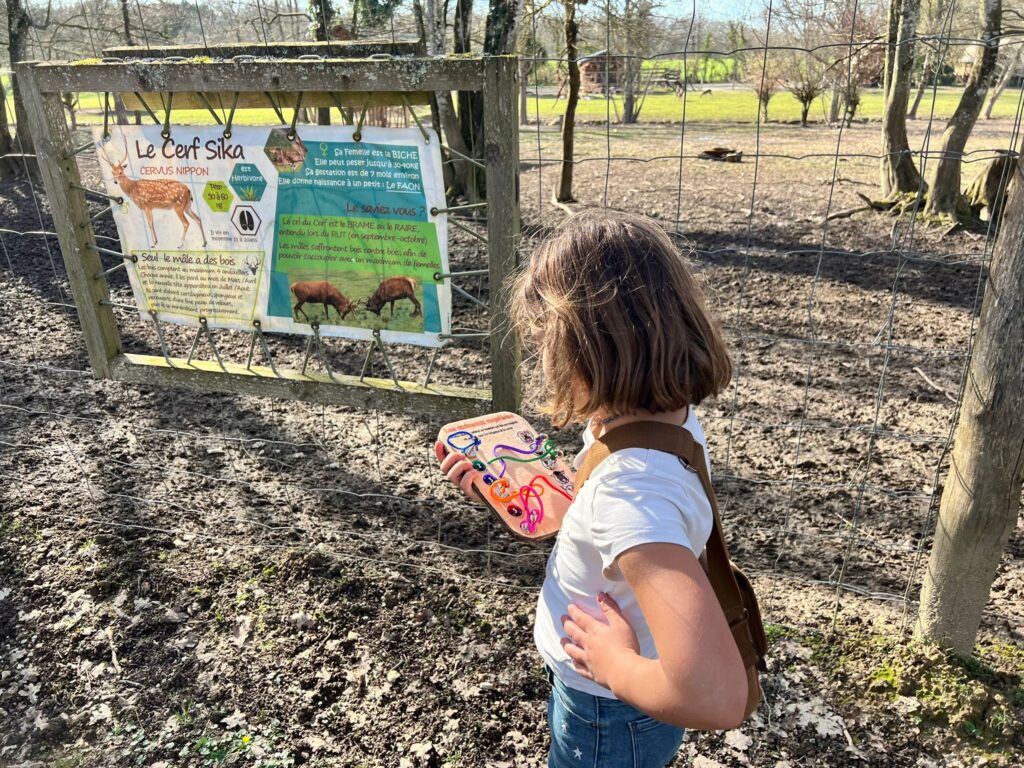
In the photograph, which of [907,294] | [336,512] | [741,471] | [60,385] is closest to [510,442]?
[336,512]

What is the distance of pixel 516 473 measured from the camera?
5.75 feet

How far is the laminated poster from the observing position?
168 cm

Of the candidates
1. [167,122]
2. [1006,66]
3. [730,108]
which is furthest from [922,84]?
[730,108]

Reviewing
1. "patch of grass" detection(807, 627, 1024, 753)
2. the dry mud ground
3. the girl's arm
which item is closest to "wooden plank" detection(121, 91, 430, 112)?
the dry mud ground

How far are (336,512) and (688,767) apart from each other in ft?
5.91

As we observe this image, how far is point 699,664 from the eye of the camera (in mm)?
948

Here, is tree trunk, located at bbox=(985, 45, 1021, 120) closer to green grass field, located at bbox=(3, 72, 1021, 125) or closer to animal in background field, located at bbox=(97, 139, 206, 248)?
animal in background field, located at bbox=(97, 139, 206, 248)

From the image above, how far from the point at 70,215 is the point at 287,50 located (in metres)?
0.89

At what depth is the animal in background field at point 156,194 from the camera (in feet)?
7.55

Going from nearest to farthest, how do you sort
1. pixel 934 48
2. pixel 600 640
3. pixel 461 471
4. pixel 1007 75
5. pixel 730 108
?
pixel 600 640, pixel 461 471, pixel 934 48, pixel 1007 75, pixel 730 108

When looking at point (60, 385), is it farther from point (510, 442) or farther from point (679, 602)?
point (679, 602)

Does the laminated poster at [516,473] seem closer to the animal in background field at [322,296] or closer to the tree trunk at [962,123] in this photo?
the animal in background field at [322,296]

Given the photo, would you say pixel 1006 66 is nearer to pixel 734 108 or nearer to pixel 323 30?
pixel 323 30

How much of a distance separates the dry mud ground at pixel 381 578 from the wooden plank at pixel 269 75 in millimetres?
539
